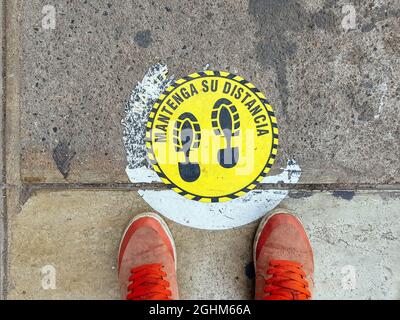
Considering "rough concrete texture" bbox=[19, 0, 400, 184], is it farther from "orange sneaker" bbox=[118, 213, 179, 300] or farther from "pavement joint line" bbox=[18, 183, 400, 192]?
"orange sneaker" bbox=[118, 213, 179, 300]

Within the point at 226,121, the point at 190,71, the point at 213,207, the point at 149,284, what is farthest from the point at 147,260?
the point at 190,71

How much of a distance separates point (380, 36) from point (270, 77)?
601 mm

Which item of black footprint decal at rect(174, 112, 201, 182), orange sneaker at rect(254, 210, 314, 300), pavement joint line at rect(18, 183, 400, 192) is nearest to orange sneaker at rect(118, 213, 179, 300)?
pavement joint line at rect(18, 183, 400, 192)

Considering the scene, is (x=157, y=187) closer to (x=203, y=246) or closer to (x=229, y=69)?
(x=203, y=246)

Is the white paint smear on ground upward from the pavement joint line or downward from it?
downward

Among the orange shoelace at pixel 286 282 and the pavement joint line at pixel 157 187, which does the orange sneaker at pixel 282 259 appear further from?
the pavement joint line at pixel 157 187

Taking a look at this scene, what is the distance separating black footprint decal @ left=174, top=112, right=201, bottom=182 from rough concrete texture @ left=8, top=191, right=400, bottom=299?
287mm

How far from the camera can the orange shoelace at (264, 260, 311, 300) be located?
7.01ft

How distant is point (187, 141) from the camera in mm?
2191

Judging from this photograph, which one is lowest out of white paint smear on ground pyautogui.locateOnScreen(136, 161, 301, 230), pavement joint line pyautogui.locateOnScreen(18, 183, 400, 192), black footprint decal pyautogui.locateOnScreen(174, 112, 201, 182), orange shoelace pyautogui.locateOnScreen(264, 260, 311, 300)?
orange shoelace pyautogui.locateOnScreen(264, 260, 311, 300)

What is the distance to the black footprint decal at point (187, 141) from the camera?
2182 millimetres

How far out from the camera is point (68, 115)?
85.6 inches
